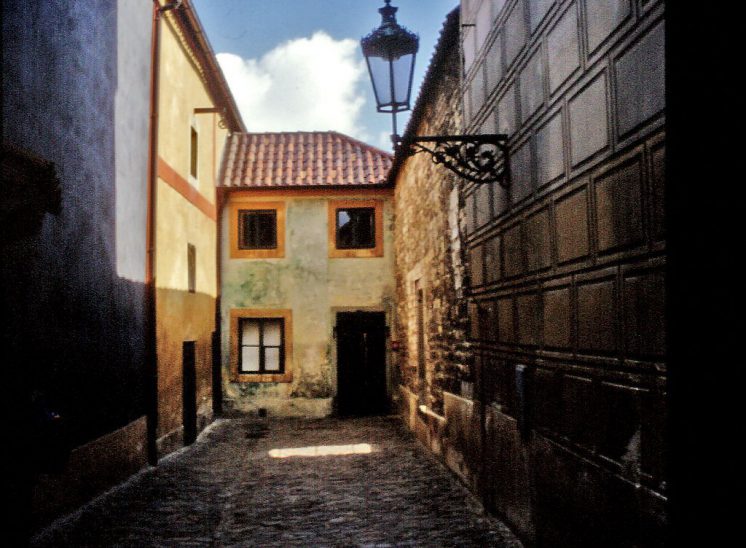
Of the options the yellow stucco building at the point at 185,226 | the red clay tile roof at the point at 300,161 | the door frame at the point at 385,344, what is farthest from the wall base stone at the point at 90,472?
the red clay tile roof at the point at 300,161

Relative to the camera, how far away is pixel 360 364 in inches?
640

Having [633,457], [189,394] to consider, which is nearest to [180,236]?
[189,394]

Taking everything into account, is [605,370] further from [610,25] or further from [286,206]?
[286,206]

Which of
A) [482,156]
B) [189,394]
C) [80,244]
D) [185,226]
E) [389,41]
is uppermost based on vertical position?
[389,41]

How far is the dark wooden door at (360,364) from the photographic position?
16.2 m

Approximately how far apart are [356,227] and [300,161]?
2417mm

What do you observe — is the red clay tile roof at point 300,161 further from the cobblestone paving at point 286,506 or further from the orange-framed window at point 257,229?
the cobblestone paving at point 286,506

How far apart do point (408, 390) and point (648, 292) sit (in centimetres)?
1043

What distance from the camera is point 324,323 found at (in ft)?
53.2

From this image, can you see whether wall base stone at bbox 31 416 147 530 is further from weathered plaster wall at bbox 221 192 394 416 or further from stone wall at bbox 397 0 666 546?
weathered plaster wall at bbox 221 192 394 416

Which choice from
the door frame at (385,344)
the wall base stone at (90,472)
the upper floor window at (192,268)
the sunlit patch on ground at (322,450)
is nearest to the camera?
the wall base stone at (90,472)

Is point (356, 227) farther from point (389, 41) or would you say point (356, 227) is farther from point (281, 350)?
point (389, 41)

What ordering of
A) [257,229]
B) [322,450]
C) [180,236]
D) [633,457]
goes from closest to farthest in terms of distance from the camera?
1. [633,457]
2. [322,450]
3. [180,236]
4. [257,229]

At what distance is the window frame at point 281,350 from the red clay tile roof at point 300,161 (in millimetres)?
3097
